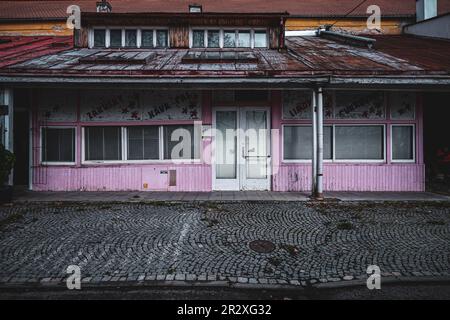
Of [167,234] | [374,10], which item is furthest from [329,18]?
[167,234]

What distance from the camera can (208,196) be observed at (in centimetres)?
840

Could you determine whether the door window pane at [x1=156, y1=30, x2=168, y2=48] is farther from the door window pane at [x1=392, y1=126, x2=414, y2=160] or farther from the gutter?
the door window pane at [x1=392, y1=126, x2=414, y2=160]

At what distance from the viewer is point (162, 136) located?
30.6ft

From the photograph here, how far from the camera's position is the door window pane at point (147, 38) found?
38.0 ft

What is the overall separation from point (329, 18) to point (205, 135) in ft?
41.4

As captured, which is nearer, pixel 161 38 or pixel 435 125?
pixel 435 125

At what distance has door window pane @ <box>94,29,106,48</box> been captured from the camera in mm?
11547

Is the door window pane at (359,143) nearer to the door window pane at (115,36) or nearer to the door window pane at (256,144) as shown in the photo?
the door window pane at (256,144)

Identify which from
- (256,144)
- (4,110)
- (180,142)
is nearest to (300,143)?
(256,144)

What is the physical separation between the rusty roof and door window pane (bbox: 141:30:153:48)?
2.61 feet

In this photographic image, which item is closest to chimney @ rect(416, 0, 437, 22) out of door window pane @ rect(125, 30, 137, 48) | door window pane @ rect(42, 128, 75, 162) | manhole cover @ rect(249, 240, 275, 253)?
door window pane @ rect(125, 30, 137, 48)

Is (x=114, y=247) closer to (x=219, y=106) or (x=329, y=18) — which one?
(x=219, y=106)

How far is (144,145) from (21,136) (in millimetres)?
4336

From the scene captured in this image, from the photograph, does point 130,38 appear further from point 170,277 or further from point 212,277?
point 212,277
